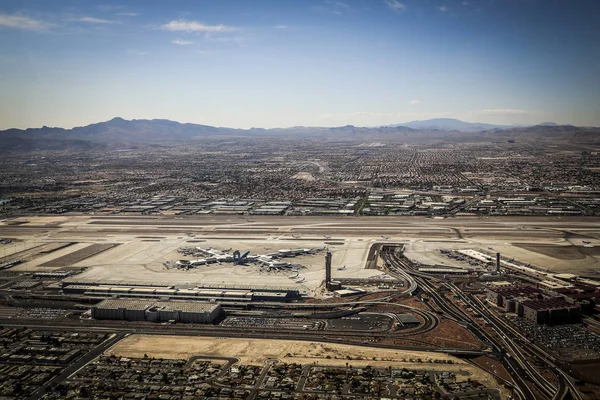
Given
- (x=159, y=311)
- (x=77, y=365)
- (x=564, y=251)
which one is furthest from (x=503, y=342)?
(x=564, y=251)

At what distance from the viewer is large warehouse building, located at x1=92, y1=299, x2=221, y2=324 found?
3906 centimetres

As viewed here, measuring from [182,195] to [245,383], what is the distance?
8329 centimetres

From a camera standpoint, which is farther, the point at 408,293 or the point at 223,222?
the point at 223,222

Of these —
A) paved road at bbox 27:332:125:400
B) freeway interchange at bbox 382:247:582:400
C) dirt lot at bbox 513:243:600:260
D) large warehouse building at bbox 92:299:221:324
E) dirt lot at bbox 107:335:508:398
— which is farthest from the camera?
dirt lot at bbox 513:243:600:260

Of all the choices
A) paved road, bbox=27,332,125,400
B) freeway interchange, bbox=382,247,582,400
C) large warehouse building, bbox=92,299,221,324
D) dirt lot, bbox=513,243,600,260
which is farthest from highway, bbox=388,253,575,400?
paved road, bbox=27,332,125,400

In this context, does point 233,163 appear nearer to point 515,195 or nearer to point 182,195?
point 182,195

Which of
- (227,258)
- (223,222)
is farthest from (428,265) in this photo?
(223,222)

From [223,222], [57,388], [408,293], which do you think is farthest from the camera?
[223,222]

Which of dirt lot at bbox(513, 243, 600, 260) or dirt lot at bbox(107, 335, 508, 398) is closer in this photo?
dirt lot at bbox(107, 335, 508, 398)

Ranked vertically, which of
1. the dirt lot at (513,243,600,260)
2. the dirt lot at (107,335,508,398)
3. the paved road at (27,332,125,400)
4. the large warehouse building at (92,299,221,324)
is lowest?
the paved road at (27,332,125,400)

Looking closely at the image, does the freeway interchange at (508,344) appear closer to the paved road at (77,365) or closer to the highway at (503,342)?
the highway at (503,342)

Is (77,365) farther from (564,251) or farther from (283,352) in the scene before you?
(564,251)

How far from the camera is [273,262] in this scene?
53.8 meters

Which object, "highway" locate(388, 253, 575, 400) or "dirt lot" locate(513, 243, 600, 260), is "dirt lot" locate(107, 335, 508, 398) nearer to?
"highway" locate(388, 253, 575, 400)
